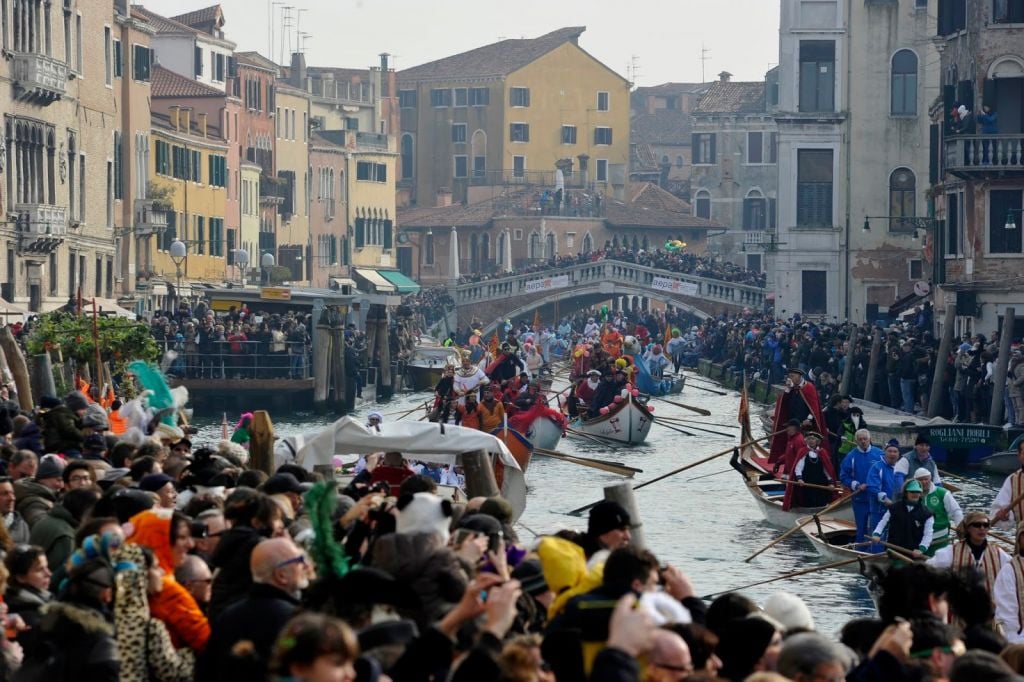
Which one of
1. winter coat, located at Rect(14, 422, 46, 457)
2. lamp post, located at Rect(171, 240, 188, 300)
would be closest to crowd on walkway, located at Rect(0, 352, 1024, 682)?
winter coat, located at Rect(14, 422, 46, 457)

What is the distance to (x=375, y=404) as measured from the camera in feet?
157

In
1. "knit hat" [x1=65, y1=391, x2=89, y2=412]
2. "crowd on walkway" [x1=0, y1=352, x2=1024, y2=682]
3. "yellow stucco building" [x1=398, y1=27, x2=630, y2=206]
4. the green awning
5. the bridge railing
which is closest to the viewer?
"crowd on walkway" [x1=0, y1=352, x2=1024, y2=682]

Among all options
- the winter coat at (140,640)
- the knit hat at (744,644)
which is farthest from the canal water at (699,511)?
the knit hat at (744,644)

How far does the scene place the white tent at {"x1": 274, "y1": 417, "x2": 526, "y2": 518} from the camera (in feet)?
59.5

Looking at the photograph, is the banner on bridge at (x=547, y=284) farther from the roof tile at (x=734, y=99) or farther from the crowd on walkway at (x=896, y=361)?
the roof tile at (x=734, y=99)

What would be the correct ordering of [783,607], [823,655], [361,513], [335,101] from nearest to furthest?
[823,655]
[783,607]
[361,513]
[335,101]

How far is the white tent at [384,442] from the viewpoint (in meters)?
18.1

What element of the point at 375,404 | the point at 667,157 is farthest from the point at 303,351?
the point at 667,157

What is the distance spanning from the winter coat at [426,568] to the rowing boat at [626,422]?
2878 cm

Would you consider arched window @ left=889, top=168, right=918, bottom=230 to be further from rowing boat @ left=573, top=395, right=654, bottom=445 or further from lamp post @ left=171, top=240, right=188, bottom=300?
rowing boat @ left=573, top=395, right=654, bottom=445

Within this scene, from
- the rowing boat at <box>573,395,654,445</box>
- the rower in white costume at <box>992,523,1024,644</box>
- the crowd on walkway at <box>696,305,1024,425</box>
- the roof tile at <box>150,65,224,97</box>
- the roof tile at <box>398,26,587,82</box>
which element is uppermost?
the roof tile at <box>398,26,587,82</box>

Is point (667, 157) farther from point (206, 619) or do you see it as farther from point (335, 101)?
point (206, 619)

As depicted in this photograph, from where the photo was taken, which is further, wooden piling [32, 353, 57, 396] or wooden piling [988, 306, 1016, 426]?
wooden piling [988, 306, 1016, 426]

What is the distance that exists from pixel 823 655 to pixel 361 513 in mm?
3961
